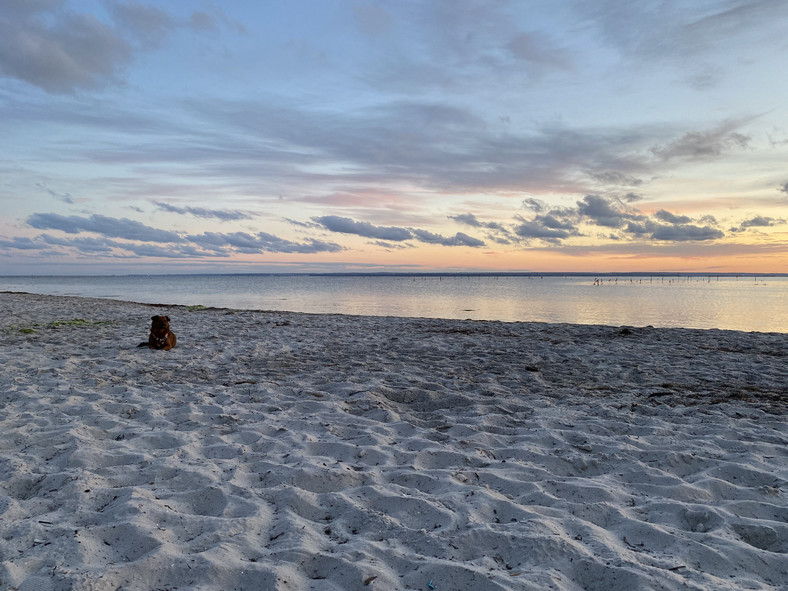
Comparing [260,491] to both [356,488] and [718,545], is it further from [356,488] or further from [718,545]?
[718,545]

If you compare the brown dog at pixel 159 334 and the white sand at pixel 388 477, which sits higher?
the brown dog at pixel 159 334

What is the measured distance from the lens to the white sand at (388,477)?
101 inches

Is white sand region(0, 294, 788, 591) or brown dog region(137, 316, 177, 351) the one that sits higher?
brown dog region(137, 316, 177, 351)

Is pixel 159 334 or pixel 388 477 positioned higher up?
pixel 159 334

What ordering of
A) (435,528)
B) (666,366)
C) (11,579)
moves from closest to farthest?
(11,579) < (435,528) < (666,366)

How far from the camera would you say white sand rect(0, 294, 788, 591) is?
2.57m

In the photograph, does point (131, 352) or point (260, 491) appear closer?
point (260, 491)

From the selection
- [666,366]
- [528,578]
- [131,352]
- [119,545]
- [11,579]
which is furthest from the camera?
[131,352]

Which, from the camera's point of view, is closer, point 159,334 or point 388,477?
point 388,477

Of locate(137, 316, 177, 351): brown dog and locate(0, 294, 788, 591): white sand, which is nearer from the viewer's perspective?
locate(0, 294, 788, 591): white sand

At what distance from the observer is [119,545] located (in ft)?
8.88

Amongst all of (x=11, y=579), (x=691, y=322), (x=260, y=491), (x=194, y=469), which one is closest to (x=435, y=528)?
(x=260, y=491)

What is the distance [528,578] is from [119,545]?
2.19 meters

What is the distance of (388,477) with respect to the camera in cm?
377
